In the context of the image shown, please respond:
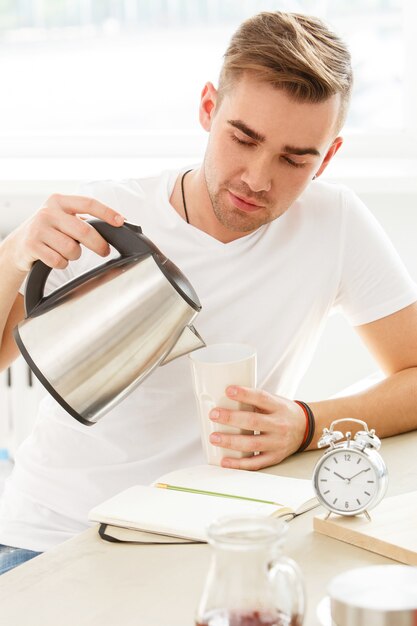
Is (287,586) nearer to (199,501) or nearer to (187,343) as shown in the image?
(199,501)

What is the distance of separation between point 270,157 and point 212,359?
317mm

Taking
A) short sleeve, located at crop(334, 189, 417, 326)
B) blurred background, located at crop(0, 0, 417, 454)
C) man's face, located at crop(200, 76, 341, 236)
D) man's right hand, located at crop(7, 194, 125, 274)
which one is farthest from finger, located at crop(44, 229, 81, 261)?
blurred background, located at crop(0, 0, 417, 454)

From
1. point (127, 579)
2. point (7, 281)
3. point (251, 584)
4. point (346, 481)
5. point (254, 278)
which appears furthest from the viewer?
point (254, 278)

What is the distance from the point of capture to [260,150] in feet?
4.81

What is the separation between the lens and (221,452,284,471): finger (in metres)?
1.35

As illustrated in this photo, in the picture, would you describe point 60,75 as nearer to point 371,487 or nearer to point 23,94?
point 23,94

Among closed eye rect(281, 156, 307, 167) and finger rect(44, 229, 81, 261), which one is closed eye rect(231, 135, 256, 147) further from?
finger rect(44, 229, 81, 261)

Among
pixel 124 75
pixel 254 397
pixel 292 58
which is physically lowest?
pixel 254 397

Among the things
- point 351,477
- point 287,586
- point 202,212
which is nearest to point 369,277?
point 202,212

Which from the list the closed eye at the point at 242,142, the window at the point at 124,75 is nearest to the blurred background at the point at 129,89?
the window at the point at 124,75

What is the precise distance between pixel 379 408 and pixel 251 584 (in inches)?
32.3

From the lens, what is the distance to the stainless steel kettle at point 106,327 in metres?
1.22

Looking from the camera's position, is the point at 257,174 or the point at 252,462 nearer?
the point at 252,462

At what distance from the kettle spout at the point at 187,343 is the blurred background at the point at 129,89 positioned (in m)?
1.37
